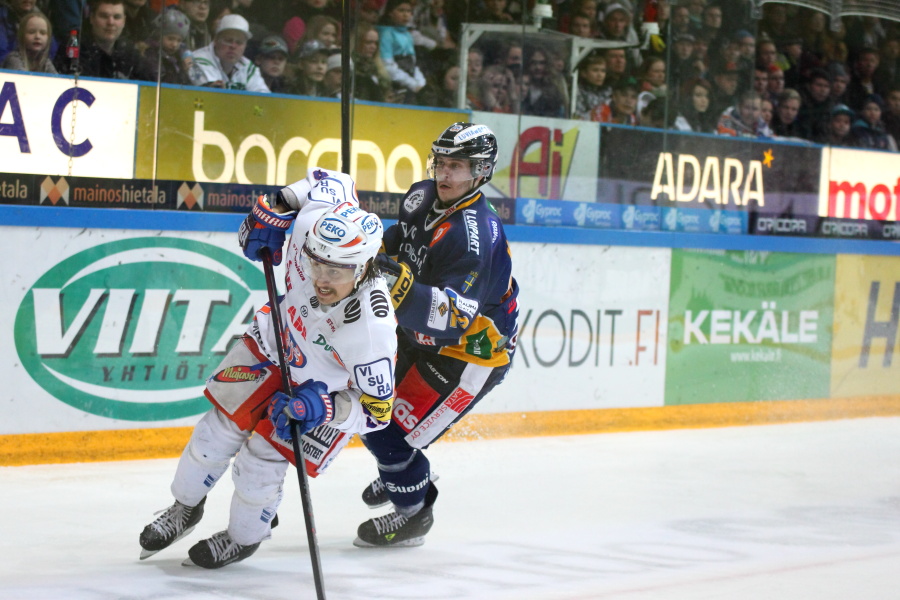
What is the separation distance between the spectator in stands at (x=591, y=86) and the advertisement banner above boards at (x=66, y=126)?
2.66 meters

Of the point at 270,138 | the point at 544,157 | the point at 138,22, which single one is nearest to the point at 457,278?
the point at 270,138

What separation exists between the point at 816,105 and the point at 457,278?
4965mm

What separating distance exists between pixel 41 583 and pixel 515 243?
3568 millimetres

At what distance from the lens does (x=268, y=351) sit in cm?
341

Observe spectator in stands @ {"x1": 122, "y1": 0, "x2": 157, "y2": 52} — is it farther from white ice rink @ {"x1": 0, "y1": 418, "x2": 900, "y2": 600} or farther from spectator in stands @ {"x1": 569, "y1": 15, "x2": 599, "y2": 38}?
spectator in stands @ {"x1": 569, "y1": 15, "x2": 599, "y2": 38}

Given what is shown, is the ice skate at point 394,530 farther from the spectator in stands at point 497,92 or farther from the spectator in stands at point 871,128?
the spectator in stands at point 871,128

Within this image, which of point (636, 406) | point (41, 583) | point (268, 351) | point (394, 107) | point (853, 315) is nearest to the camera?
point (41, 583)

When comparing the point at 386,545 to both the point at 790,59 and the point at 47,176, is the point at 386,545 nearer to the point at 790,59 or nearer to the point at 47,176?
the point at 47,176

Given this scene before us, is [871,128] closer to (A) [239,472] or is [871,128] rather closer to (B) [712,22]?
(B) [712,22]

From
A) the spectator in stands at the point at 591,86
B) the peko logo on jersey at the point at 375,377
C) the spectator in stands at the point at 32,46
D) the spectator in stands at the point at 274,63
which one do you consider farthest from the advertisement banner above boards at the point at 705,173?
the peko logo on jersey at the point at 375,377

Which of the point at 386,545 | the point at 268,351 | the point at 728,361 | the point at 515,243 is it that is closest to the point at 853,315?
the point at 728,361

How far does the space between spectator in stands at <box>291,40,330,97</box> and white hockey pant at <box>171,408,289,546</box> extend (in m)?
2.78

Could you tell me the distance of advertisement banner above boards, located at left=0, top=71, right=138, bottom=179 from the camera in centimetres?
493

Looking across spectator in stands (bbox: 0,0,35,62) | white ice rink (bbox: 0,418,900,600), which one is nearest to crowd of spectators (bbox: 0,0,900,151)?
spectator in stands (bbox: 0,0,35,62)
